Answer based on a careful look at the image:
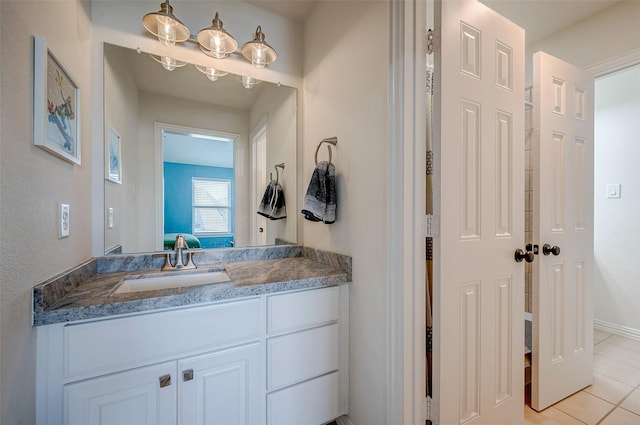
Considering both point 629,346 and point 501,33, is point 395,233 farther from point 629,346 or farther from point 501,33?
point 629,346

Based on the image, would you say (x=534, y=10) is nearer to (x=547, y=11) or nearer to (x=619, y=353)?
(x=547, y=11)

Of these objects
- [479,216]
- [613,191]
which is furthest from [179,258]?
[613,191]

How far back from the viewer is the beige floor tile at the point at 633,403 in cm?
151

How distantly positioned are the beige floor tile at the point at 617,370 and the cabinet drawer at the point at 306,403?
6.53 ft

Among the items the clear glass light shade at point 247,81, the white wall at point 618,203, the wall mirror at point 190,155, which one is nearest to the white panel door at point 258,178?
the wall mirror at point 190,155

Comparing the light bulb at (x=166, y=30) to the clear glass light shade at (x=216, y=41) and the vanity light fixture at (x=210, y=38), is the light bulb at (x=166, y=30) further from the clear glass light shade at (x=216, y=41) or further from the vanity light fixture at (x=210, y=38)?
the clear glass light shade at (x=216, y=41)

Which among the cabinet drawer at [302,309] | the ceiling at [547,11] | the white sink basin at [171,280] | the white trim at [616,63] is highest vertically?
the ceiling at [547,11]

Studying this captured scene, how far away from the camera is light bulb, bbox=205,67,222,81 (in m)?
1.59

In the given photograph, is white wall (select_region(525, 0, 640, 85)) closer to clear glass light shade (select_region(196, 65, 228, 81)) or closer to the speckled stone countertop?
the speckled stone countertop

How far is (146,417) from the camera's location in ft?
3.18

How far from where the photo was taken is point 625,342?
2.31 meters

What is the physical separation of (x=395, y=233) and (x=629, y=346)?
9.12 ft

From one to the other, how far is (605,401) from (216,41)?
10.2 feet

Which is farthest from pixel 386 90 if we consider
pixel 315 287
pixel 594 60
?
pixel 594 60
